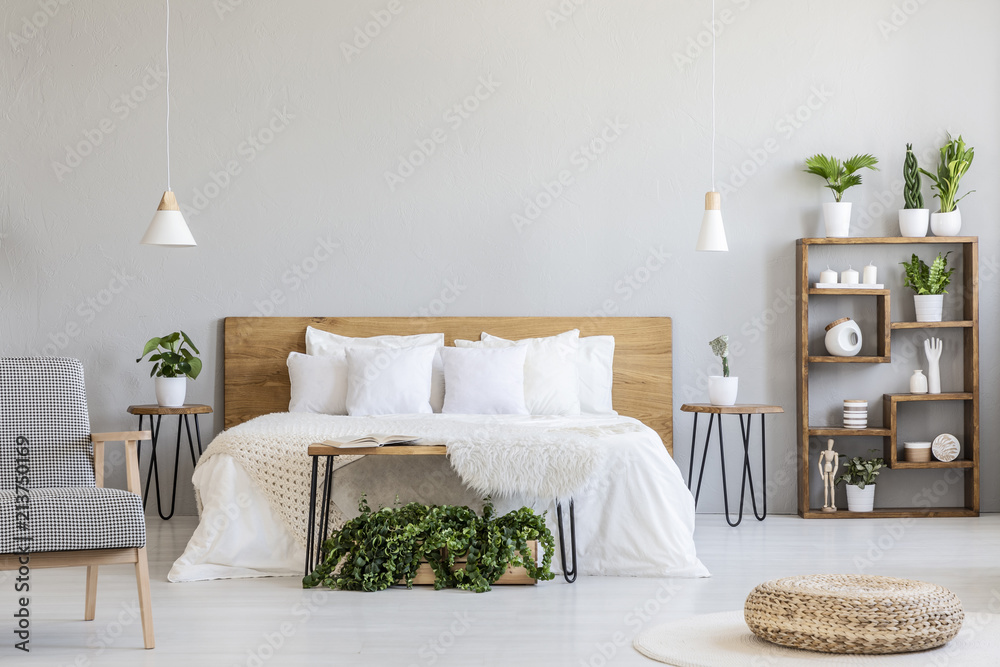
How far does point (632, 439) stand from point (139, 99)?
10.4ft

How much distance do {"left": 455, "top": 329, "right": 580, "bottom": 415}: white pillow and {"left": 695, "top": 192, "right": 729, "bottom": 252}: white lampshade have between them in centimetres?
78

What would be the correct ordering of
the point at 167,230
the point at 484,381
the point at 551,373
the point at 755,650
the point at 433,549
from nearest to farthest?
the point at 755,650 → the point at 433,549 → the point at 167,230 → the point at 484,381 → the point at 551,373

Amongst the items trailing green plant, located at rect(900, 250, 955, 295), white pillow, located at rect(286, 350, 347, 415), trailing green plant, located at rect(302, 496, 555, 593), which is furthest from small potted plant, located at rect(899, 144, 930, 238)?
white pillow, located at rect(286, 350, 347, 415)

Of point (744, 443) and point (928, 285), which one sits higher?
point (928, 285)

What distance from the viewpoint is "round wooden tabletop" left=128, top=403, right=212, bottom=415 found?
4664 millimetres

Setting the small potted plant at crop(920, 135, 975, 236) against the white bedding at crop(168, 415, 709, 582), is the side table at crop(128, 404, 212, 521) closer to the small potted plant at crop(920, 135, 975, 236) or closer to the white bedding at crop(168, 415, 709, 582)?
the white bedding at crop(168, 415, 709, 582)

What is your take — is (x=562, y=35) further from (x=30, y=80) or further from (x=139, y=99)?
(x=30, y=80)

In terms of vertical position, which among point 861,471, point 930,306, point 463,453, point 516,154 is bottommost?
point 861,471

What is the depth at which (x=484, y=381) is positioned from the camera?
4.61m

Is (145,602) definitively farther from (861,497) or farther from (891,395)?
(891,395)

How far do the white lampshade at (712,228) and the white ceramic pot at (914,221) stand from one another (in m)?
1.00

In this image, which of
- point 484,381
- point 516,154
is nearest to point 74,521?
point 484,381

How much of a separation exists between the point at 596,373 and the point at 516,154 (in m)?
1.21

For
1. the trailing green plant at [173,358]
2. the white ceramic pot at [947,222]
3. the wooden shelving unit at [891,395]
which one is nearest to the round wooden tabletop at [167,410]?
the trailing green plant at [173,358]
